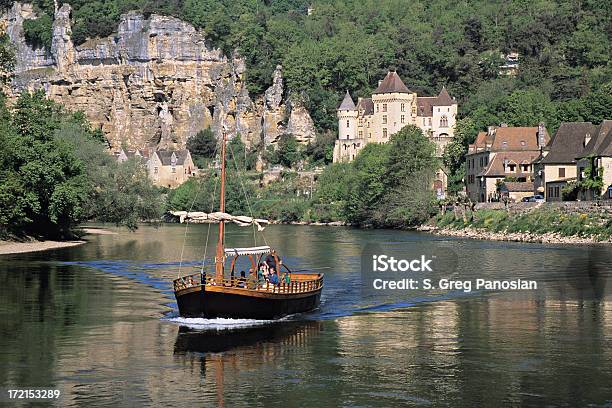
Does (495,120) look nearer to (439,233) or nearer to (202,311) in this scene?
(439,233)

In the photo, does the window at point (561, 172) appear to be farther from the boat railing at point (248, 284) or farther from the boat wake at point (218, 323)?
the boat wake at point (218, 323)

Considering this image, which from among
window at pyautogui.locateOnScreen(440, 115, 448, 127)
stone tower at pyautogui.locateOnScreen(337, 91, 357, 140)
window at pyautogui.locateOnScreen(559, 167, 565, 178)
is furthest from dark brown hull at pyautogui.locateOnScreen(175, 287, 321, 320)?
stone tower at pyautogui.locateOnScreen(337, 91, 357, 140)

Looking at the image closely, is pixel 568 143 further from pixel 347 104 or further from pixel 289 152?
pixel 289 152

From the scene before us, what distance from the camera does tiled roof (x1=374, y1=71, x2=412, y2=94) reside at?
181375 mm

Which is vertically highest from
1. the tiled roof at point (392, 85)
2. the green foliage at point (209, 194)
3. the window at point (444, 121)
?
the tiled roof at point (392, 85)

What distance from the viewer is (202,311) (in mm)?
41438

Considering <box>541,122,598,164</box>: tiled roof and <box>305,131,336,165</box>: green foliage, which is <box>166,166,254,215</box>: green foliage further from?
<box>541,122,598,164</box>: tiled roof

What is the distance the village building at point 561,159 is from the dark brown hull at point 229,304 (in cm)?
6947

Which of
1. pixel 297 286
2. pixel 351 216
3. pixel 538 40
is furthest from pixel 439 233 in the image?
pixel 538 40

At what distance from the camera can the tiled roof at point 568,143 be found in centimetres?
10938

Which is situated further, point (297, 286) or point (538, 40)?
point (538, 40)

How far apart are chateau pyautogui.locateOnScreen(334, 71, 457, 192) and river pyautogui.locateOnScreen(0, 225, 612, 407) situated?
11836 centimetres

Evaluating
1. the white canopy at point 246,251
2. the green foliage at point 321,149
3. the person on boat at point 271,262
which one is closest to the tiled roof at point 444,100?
the green foliage at point 321,149

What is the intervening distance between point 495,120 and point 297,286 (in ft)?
346
